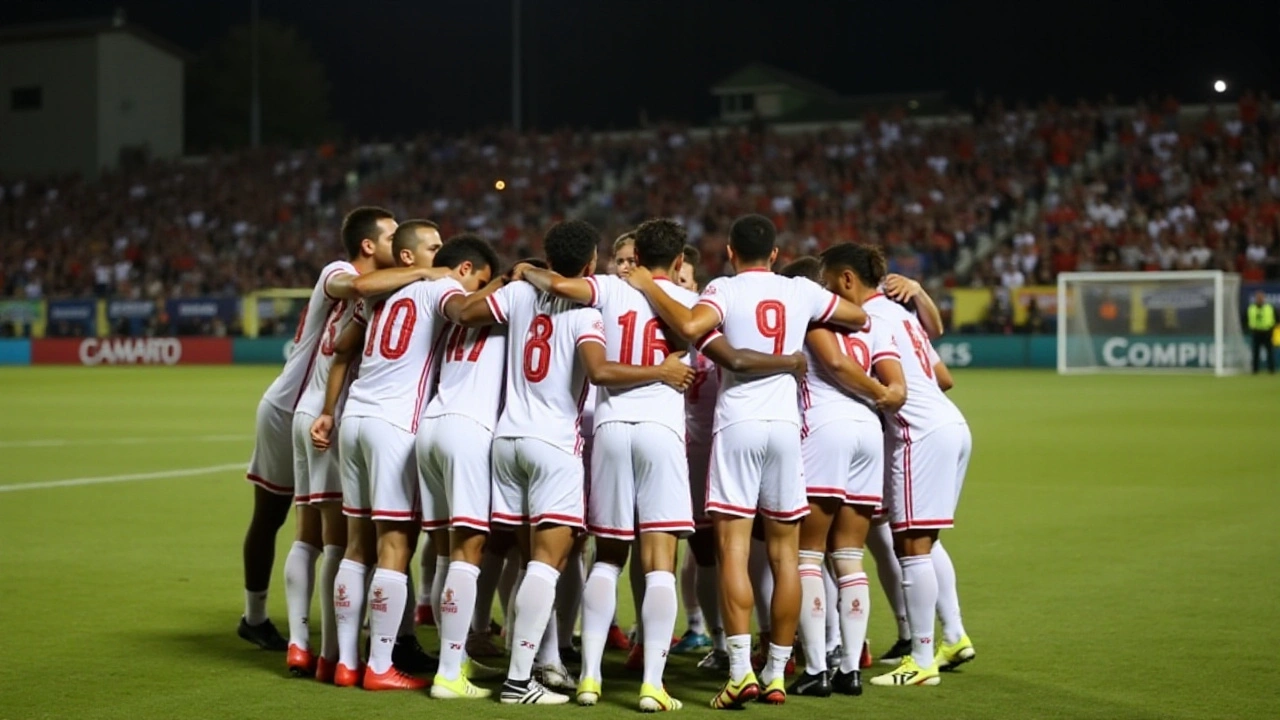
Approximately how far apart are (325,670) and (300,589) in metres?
0.46

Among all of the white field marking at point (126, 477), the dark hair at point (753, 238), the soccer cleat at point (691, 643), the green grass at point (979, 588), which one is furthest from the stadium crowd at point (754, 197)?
the dark hair at point (753, 238)

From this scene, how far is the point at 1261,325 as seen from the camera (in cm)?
3322

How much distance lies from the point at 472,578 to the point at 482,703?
0.54m

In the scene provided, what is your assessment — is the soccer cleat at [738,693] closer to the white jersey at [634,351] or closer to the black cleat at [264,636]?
the white jersey at [634,351]

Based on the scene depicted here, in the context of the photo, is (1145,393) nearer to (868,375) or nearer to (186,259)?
(868,375)

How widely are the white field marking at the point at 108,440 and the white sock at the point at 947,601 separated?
13.9 metres

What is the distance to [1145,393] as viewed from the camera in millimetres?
27641

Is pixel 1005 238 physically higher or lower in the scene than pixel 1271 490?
higher

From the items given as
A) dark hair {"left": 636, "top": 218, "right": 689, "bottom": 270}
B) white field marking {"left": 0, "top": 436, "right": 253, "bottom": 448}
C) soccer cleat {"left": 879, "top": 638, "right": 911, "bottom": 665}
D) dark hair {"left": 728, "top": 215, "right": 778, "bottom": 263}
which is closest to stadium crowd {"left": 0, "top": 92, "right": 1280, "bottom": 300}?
white field marking {"left": 0, "top": 436, "right": 253, "bottom": 448}

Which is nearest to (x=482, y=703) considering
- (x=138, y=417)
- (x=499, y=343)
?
(x=499, y=343)

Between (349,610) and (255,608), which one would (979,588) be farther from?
(255,608)

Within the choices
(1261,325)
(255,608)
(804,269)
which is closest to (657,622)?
(804,269)

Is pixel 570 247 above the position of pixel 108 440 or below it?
above

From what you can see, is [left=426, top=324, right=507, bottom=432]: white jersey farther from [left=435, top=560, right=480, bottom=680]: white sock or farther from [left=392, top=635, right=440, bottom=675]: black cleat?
[left=392, top=635, right=440, bottom=675]: black cleat
